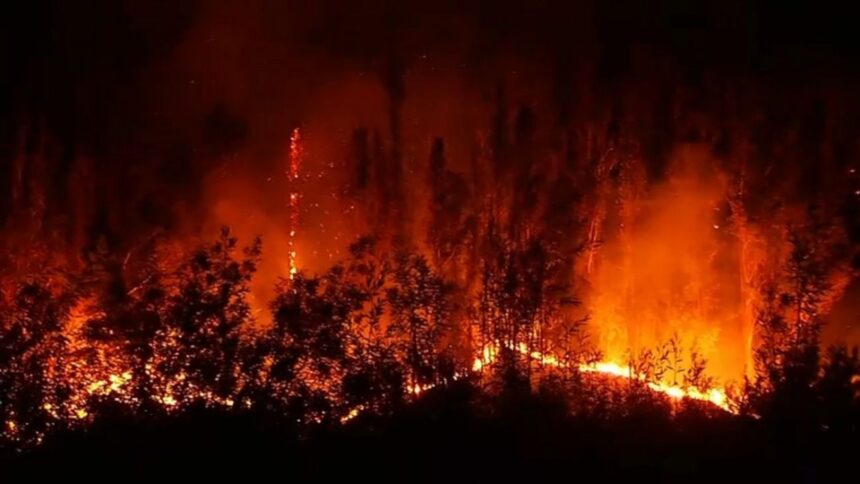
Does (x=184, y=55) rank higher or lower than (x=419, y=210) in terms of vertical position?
higher

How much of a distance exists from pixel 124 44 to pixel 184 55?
91cm

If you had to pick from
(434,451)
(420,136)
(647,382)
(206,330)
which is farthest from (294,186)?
(434,451)

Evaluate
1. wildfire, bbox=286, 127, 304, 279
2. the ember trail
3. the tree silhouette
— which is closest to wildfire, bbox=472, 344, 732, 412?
the ember trail

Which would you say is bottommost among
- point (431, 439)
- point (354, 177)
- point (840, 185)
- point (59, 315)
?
point (431, 439)

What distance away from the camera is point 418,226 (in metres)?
11.4

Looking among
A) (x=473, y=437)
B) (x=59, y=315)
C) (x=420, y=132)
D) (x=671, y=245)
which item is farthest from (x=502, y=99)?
Answer: (x=59, y=315)

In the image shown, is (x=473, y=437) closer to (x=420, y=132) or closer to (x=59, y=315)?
(x=59, y=315)

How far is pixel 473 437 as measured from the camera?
862 cm

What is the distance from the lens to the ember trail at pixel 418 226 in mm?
8680

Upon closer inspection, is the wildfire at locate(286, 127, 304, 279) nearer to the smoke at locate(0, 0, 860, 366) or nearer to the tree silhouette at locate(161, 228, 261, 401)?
the smoke at locate(0, 0, 860, 366)

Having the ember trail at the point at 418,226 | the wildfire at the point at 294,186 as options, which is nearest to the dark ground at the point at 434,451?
the ember trail at the point at 418,226

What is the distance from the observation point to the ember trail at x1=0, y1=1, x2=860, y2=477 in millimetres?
8680

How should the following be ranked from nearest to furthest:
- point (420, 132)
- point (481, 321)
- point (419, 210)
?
point (481, 321) < point (419, 210) < point (420, 132)

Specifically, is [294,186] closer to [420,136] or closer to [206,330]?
[420,136]
